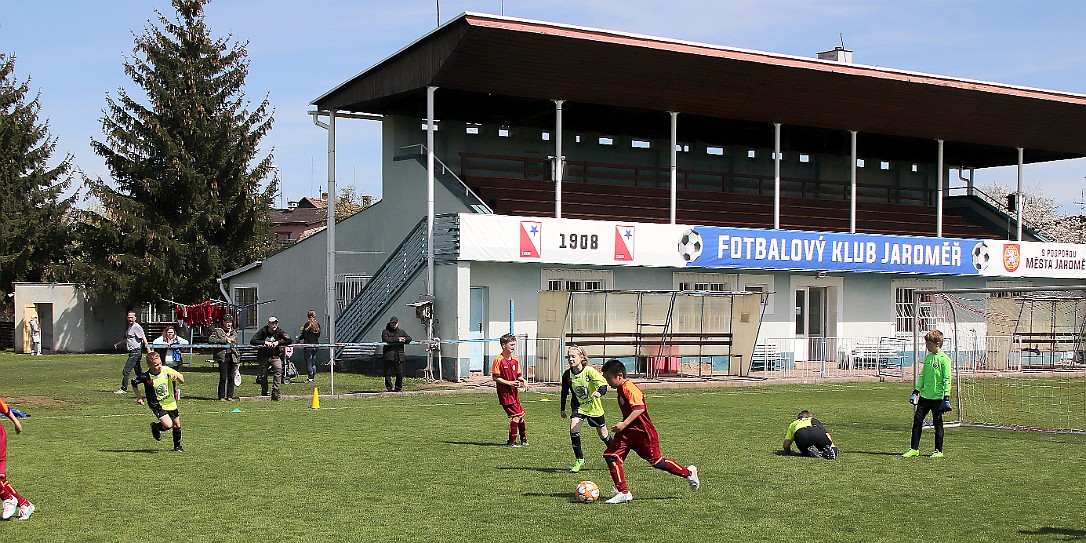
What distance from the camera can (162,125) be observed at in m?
50.1

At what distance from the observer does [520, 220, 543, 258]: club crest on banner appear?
30312mm

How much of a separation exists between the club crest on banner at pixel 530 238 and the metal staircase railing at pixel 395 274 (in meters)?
1.84

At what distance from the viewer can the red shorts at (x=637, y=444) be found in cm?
1143

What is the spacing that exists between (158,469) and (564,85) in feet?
64.3

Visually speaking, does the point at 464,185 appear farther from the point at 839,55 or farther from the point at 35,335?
the point at 35,335

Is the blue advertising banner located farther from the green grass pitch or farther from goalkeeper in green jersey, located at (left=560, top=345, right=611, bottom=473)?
goalkeeper in green jersey, located at (left=560, top=345, right=611, bottom=473)

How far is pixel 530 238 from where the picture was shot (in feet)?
99.9

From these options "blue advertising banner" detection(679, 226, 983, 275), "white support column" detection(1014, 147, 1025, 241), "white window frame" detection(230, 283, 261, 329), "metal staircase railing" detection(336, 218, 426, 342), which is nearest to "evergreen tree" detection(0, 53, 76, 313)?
"white window frame" detection(230, 283, 261, 329)

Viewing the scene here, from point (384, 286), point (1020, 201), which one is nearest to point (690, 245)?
point (384, 286)

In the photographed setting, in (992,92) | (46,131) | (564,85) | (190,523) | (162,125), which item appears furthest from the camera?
(46,131)

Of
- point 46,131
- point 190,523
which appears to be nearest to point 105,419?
point 190,523

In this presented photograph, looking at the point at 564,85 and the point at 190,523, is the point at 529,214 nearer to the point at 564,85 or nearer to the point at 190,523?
the point at 564,85

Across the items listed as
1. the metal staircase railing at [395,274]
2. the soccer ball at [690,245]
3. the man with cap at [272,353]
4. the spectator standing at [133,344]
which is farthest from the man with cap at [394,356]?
the soccer ball at [690,245]

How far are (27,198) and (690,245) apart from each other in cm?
3445
